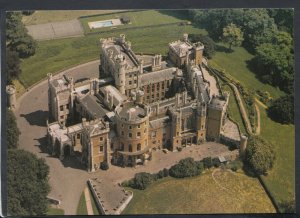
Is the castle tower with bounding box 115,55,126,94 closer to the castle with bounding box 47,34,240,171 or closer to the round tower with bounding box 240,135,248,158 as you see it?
the castle with bounding box 47,34,240,171

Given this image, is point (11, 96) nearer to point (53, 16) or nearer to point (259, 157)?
point (53, 16)

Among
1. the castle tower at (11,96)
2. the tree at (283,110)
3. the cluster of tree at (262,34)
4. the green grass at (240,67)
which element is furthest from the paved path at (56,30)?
the tree at (283,110)

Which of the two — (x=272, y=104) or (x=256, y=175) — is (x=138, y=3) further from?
(x=256, y=175)

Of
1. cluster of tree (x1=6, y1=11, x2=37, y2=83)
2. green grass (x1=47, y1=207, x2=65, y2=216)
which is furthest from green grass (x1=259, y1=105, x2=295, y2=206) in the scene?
cluster of tree (x1=6, y1=11, x2=37, y2=83)

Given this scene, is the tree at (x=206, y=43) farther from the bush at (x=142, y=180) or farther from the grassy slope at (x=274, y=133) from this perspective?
the bush at (x=142, y=180)

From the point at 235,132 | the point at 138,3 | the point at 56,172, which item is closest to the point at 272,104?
the point at 235,132

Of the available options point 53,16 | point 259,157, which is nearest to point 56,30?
point 53,16
